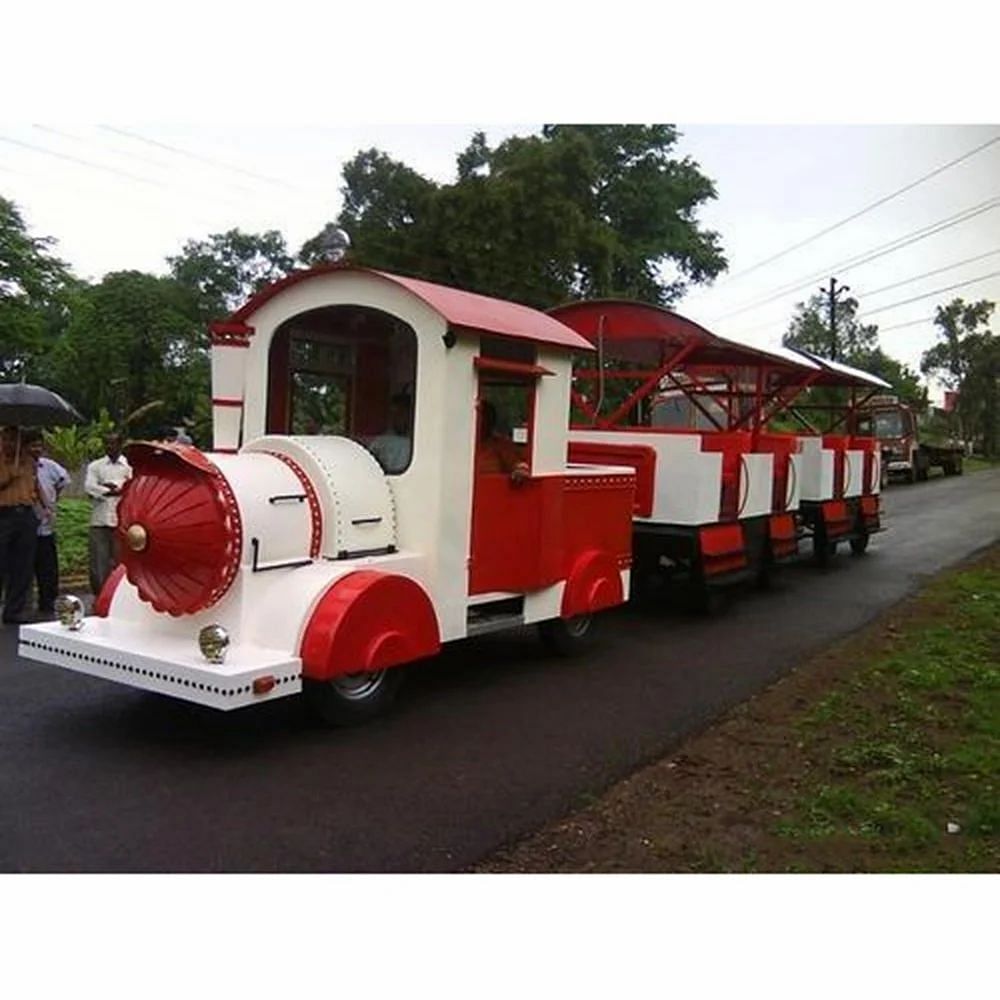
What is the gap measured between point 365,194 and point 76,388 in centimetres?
1265

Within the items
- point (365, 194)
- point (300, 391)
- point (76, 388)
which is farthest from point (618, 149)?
point (76, 388)

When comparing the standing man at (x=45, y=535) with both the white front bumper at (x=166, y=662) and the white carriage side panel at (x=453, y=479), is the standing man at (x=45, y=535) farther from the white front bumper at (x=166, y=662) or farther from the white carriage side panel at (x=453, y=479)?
the white carriage side panel at (x=453, y=479)

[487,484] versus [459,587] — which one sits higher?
[487,484]

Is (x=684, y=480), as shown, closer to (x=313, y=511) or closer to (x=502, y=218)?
(x=313, y=511)

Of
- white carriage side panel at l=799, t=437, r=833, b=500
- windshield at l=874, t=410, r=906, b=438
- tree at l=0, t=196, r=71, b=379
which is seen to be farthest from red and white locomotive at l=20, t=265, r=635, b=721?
windshield at l=874, t=410, r=906, b=438

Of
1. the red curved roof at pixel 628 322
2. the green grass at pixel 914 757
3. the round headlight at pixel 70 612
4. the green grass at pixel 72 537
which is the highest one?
the red curved roof at pixel 628 322

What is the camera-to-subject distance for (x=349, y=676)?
16.2 feet

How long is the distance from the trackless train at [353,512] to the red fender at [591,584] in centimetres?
1

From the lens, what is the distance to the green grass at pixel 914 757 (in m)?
3.76

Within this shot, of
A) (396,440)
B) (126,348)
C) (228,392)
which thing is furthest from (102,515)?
(126,348)

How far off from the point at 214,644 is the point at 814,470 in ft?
26.5

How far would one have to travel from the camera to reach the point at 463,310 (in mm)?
5328

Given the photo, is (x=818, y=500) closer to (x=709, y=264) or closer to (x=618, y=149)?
(x=618, y=149)

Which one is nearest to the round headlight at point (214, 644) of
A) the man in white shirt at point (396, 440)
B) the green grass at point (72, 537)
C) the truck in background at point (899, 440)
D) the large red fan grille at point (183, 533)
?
the large red fan grille at point (183, 533)
